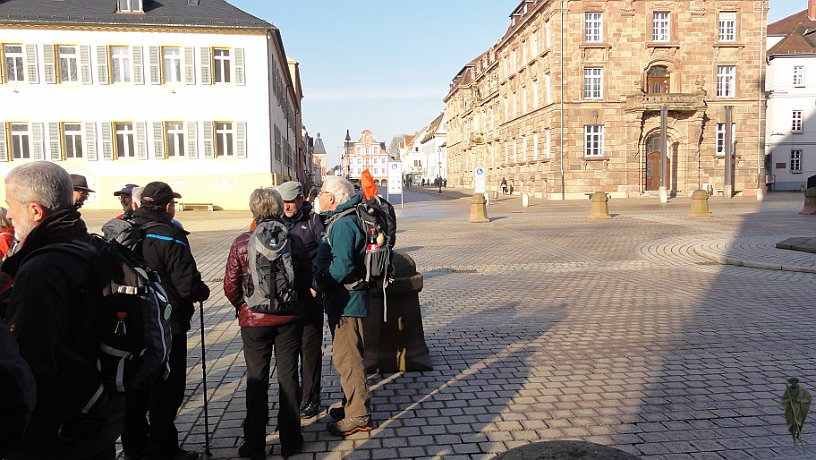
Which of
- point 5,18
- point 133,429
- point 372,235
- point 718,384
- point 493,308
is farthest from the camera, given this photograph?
point 5,18

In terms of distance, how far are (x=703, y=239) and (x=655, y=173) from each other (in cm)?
2712

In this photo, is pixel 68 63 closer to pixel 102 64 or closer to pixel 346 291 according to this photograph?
pixel 102 64

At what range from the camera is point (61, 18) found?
99.0 ft

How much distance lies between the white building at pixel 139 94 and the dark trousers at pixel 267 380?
29.2m

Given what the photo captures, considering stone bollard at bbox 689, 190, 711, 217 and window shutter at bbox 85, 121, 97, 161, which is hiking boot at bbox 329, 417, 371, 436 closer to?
stone bollard at bbox 689, 190, 711, 217

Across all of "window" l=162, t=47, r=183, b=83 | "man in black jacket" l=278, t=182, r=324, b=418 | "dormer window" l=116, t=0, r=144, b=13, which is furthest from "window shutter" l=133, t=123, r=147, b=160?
"man in black jacket" l=278, t=182, r=324, b=418

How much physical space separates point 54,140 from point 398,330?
31687 millimetres

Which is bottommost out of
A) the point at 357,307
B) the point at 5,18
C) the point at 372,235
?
the point at 357,307

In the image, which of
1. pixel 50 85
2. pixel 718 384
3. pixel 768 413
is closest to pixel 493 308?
pixel 718 384

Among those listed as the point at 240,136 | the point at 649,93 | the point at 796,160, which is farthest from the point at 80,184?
the point at 796,160

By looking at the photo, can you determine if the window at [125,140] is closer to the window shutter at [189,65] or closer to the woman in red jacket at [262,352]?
the window shutter at [189,65]

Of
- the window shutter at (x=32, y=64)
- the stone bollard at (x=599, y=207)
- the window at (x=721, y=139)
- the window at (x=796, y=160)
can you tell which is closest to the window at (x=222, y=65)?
the window shutter at (x=32, y=64)

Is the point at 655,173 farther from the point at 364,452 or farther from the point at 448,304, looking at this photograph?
the point at 364,452

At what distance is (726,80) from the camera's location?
134ft
